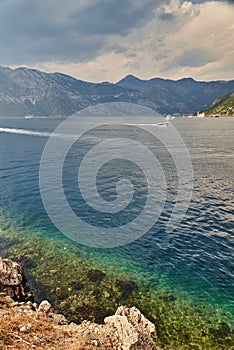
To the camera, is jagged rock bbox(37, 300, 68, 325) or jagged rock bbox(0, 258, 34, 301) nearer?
jagged rock bbox(37, 300, 68, 325)

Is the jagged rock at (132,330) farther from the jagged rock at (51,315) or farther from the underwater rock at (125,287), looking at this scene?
the underwater rock at (125,287)

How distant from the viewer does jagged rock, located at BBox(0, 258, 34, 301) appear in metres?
18.6

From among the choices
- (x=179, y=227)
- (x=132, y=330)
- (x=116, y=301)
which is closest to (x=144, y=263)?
(x=116, y=301)

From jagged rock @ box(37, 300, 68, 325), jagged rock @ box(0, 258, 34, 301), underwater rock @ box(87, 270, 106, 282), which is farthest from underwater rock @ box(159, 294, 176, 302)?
jagged rock @ box(0, 258, 34, 301)

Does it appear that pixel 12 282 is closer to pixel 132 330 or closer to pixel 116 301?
pixel 116 301

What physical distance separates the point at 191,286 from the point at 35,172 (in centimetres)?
4993

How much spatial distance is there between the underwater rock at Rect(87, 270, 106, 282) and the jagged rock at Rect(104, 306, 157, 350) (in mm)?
10938

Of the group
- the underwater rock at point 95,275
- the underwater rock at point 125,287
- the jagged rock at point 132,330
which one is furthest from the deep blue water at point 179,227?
the jagged rock at point 132,330

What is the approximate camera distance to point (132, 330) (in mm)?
11758

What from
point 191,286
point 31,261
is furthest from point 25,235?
point 191,286

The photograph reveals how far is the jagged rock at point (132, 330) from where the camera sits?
36.7 ft

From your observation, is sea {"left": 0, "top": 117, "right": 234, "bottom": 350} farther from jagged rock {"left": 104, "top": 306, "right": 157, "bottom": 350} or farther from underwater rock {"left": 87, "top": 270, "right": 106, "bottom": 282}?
jagged rock {"left": 104, "top": 306, "right": 157, "bottom": 350}

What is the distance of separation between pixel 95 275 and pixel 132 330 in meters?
13.7

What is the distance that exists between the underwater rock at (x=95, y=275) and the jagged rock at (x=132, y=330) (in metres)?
10.9
